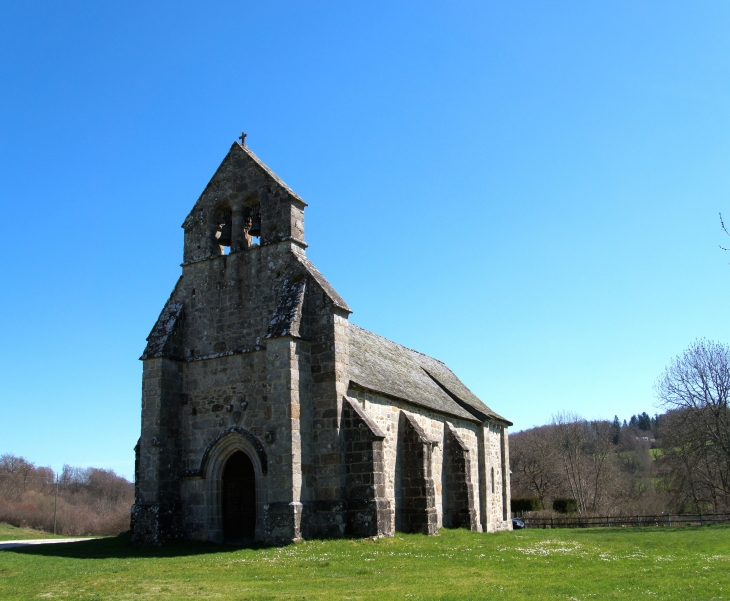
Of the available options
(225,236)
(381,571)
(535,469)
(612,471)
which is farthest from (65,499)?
(381,571)

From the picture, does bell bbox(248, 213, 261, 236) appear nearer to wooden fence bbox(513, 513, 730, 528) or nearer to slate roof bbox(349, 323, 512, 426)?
slate roof bbox(349, 323, 512, 426)

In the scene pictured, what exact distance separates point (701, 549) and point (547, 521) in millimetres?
23376

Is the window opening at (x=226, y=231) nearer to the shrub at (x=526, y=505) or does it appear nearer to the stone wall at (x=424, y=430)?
the stone wall at (x=424, y=430)

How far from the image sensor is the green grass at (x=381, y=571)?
35.1 ft

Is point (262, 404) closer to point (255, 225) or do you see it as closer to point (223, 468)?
point (223, 468)

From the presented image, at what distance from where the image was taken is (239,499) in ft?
65.7

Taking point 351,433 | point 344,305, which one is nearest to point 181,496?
point 351,433

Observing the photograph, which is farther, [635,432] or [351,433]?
[635,432]

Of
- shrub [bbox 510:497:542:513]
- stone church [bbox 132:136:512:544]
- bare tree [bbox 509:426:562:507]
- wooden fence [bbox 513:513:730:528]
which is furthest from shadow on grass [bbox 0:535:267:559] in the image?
bare tree [bbox 509:426:562:507]

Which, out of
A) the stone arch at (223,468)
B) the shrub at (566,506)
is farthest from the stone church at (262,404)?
the shrub at (566,506)

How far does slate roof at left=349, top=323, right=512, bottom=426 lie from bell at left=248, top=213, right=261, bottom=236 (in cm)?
527

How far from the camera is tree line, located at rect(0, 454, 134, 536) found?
47.1m

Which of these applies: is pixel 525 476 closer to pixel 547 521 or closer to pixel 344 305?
pixel 547 521

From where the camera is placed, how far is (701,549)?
17.9 metres
